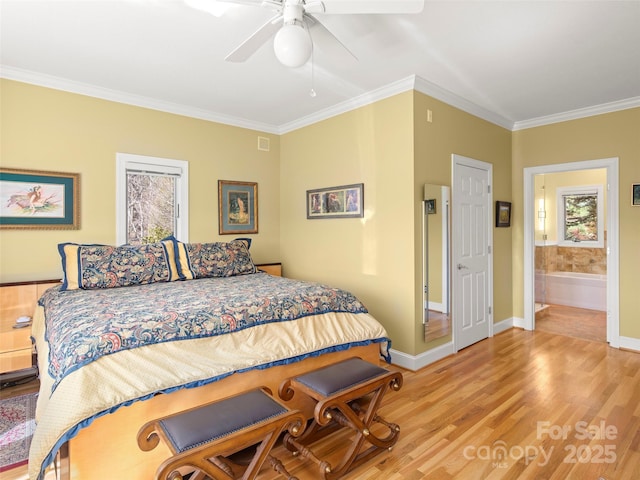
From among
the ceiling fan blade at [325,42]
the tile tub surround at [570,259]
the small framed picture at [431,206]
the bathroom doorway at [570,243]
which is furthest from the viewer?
the tile tub surround at [570,259]

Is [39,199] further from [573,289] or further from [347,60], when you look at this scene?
[573,289]

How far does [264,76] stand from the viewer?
3221 millimetres

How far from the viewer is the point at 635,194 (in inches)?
149

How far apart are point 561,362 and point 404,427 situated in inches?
80.3

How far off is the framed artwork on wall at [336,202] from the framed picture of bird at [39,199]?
2344 mm

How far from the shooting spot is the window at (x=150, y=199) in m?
3.65

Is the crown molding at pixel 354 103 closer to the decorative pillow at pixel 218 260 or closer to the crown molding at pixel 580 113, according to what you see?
the decorative pillow at pixel 218 260

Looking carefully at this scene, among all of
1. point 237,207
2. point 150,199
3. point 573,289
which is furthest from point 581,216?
point 150,199

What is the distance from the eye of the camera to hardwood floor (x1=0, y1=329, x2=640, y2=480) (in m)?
1.97

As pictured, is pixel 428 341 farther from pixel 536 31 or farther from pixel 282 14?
pixel 282 14

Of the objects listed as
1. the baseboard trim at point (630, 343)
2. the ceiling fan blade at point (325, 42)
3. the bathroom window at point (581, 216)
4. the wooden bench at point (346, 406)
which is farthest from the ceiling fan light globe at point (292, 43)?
the bathroom window at point (581, 216)

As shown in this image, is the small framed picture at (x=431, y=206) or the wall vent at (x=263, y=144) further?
the wall vent at (x=263, y=144)

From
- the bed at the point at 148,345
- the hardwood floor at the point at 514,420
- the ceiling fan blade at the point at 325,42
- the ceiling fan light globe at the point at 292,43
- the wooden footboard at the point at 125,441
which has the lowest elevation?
the hardwood floor at the point at 514,420

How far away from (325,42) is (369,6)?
865 millimetres
